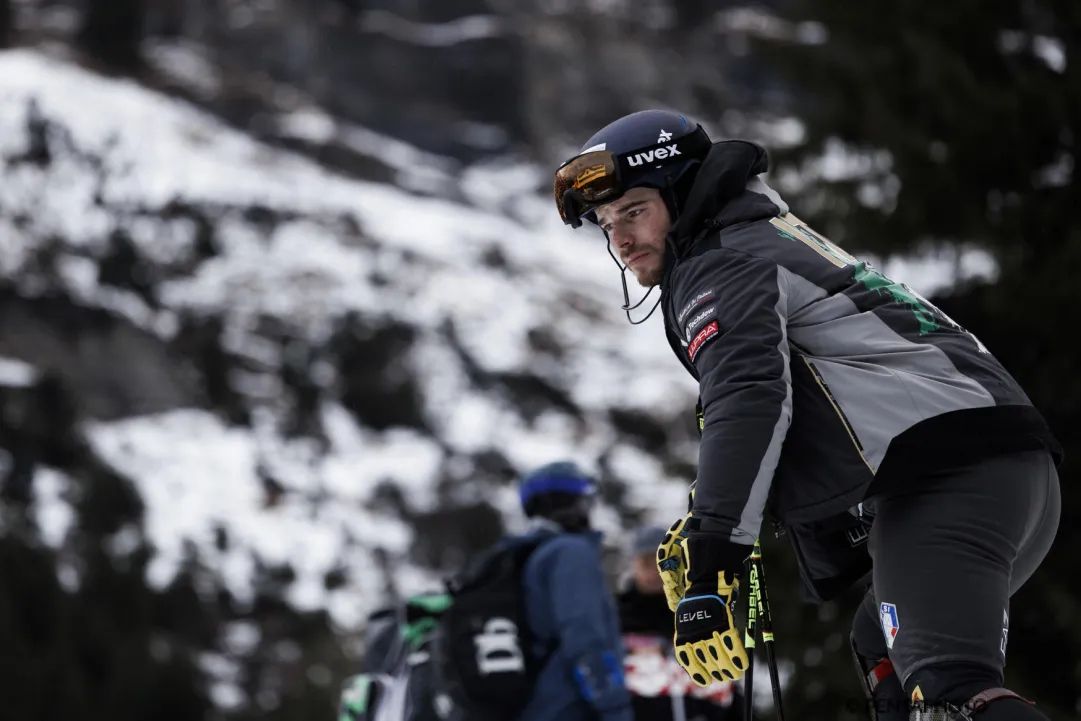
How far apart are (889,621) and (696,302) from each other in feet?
2.73

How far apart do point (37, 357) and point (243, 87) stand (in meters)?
59.5

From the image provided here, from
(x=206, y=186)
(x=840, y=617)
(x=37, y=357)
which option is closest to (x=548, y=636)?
(x=840, y=617)

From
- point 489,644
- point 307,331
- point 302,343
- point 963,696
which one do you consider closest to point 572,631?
point 489,644

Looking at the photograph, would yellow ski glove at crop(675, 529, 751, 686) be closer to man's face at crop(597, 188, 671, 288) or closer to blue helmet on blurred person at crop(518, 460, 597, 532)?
man's face at crop(597, 188, 671, 288)

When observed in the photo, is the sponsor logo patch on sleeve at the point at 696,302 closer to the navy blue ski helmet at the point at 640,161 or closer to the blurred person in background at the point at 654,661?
the navy blue ski helmet at the point at 640,161

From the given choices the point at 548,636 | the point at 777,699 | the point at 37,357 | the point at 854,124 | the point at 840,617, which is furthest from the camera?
the point at 37,357

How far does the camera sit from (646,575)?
6719mm

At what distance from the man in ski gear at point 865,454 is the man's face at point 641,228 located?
16 centimetres

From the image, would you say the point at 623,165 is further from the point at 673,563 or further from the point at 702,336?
the point at 673,563

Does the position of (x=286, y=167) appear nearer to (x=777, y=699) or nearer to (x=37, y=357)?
(x=37, y=357)

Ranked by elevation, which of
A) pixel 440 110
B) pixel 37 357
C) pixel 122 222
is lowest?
pixel 37 357

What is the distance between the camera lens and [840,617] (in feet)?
30.5

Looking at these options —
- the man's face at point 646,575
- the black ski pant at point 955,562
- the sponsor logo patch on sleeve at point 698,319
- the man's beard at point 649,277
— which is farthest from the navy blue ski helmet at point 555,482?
the black ski pant at point 955,562

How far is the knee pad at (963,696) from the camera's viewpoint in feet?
8.63
